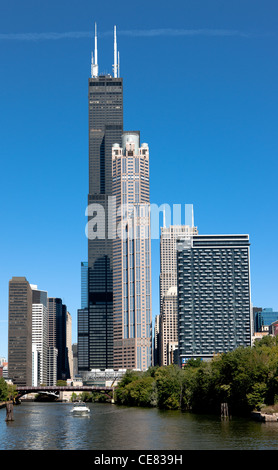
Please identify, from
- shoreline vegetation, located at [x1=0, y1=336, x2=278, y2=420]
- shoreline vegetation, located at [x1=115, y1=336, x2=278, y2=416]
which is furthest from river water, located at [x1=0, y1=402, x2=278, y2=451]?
shoreline vegetation, located at [x1=115, y1=336, x2=278, y2=416]

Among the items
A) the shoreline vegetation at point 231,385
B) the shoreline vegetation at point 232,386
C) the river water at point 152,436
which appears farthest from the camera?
the shoreline vegetation at point 231,385

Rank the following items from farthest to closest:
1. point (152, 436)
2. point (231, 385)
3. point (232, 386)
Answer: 1. point (231, 385)
2. point (232, 386)
3. point (152, 436)

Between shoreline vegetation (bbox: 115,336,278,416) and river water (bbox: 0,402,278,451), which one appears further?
shoreline vegetation (bbox: 115,336,278,416)

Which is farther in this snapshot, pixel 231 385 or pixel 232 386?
pixel 231 385

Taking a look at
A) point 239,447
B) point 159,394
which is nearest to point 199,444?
point 239,447

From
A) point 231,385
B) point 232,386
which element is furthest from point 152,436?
point 231,385

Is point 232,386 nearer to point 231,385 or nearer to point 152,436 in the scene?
point 231,385

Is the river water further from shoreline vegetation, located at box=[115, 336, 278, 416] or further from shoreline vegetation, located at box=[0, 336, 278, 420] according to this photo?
shoreline vegetation, located at box=[115, 336, 278, 416]

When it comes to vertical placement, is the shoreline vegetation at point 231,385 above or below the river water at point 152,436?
above

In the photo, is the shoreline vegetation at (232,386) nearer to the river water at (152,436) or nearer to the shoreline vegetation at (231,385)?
the shoreline vegetation at (231,385)

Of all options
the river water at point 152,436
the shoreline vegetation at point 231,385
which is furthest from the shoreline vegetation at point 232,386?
the river water at point 152,436

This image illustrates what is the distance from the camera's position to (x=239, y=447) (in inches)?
3233
